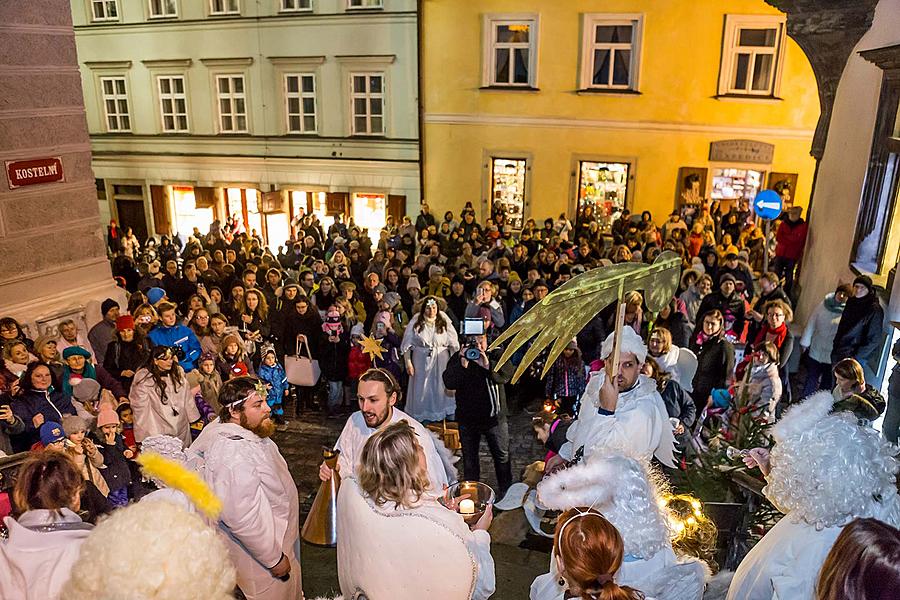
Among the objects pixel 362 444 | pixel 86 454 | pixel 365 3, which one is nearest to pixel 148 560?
pixel 362 444

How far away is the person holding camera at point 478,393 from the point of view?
557 centimetres

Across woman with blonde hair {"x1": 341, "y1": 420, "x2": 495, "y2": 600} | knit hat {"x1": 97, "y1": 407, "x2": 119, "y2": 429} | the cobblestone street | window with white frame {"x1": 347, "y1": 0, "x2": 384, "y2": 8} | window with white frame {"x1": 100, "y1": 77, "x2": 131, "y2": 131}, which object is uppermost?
window with white frame {"x1": 347, "y1": 0, "x2": 384, "y2": 8}

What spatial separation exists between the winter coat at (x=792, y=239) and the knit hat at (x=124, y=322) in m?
10.4

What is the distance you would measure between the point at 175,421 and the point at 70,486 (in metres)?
2.71

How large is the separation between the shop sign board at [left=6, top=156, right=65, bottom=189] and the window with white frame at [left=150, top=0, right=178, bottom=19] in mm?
12571

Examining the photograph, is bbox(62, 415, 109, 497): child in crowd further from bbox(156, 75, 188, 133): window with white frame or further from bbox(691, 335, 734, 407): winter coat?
bbox(156, 75, 188, 133): window with white frame

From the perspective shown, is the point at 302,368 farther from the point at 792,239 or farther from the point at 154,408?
the point at 792,239

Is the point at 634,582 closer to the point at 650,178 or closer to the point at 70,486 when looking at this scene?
the point at 70,486

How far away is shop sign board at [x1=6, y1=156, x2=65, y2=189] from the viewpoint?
26.3 feet

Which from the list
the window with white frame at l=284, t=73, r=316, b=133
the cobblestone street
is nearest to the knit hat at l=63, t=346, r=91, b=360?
the cobblestone street

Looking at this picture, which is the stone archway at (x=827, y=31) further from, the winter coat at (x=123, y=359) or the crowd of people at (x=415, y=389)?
the winter coat at (x=123, y=359)

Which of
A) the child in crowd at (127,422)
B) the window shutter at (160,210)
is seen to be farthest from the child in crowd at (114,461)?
the window shutter at (160,210)

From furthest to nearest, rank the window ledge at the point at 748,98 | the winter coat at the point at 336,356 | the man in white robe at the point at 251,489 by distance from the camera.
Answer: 1. the window ledge at the point at 748,98
2. the winter coat at the point at 336,356
3. the man in white robe at the point at 251,489

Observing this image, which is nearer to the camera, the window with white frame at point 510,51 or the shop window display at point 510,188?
the window with white frame at point 510,51
